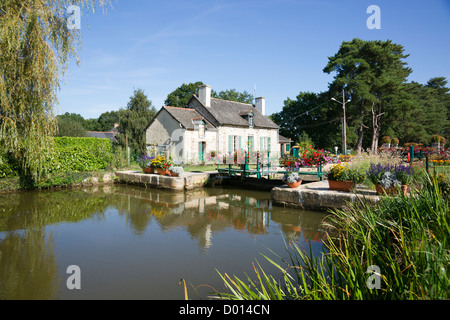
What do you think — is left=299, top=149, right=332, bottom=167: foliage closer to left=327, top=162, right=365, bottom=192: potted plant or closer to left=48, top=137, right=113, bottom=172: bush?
left=327, top=162, right=365, bottom=192: potted plant

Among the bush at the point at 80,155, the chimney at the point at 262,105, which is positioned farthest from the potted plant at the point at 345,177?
the chimney at the point at 262,105

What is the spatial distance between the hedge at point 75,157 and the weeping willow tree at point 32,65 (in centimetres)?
208

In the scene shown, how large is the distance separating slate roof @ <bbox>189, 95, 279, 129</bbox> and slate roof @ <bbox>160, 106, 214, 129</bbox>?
812 millimetres

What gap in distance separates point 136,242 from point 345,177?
19.1 ft

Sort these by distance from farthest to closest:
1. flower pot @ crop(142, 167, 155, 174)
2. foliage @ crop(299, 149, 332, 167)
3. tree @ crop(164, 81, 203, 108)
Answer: tree @ crop(164, 81, 203, 108) < flower pot @ crop(142, 167, 155, 174) < foliage @ crop(299, 149, 332, 167)

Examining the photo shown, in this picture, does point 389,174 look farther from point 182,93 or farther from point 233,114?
point 182,93

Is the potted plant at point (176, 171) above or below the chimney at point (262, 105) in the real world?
below

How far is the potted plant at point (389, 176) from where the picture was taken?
6695 mm

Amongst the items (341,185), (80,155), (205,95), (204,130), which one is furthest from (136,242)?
(205,95)

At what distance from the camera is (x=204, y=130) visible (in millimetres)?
22797

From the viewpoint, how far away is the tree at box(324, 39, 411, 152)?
29531 millimetres

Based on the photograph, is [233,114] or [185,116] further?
[233,114]

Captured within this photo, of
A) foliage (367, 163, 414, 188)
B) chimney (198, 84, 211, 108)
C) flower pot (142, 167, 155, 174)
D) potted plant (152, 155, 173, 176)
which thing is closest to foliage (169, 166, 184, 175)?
potted plant (152, 155, 173, 176)

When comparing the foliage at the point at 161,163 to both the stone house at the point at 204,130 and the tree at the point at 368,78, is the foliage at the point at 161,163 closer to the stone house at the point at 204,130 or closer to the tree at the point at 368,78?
the stone house at the point at 204,130
